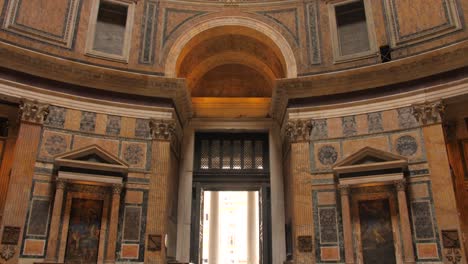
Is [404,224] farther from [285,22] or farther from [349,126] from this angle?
[285,22]

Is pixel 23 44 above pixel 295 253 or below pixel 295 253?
above

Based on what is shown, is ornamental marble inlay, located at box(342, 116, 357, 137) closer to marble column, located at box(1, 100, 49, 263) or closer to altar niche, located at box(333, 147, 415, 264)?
altar niche, located at box(333, 147, 415, 264)

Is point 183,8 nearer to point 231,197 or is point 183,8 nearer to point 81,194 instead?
point 81,194

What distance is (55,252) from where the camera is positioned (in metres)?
10.8

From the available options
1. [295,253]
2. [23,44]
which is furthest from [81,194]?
[295,253]

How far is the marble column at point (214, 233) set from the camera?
26.8 meters

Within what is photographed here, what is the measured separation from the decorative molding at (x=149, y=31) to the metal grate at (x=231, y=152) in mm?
4227

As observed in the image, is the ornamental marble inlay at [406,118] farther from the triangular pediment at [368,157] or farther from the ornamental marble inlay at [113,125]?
the ornamental marble inlay at [113,125]

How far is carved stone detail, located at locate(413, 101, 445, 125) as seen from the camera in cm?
1123

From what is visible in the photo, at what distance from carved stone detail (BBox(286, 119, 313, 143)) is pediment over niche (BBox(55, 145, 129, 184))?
530cm

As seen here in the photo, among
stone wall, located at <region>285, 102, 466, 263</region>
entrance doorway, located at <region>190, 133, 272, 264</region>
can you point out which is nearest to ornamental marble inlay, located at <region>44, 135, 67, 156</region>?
entrance doorway, located at <region>190, 133, 272, 264</region>

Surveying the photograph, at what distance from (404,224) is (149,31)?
10355 mm

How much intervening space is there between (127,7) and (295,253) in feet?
33.6

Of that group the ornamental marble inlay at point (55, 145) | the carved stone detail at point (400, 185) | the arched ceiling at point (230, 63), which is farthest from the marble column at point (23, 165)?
the carved stone detail at point (400, 185)
